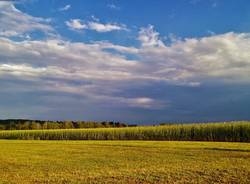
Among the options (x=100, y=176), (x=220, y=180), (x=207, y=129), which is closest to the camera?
(x=220, y=180)

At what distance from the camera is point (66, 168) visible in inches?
854

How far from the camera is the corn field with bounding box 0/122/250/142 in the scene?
5806 cm

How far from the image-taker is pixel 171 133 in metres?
67.8

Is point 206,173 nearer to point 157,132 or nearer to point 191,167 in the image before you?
point 191,167

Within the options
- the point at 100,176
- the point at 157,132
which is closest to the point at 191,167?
the point at 100,176

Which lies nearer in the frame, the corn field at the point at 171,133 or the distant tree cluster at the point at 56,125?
the corn field at the point at 171,133

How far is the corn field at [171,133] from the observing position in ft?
190

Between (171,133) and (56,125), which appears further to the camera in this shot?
(56,125)

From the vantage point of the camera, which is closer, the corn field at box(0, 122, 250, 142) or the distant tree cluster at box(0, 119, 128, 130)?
the corn field at box(0, 122, 250, 142)

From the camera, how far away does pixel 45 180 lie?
17641mm

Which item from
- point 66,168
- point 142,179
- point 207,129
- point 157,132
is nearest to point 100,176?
point 142,179

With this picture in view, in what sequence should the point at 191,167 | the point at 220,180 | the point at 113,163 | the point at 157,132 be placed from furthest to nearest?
1. the point at 157,132
2. the point at 113,163
3. the point at 191,167
4. the point at 220,180

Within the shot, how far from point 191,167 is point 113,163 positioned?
16.8 ft

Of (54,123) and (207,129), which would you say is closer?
(207,129)
